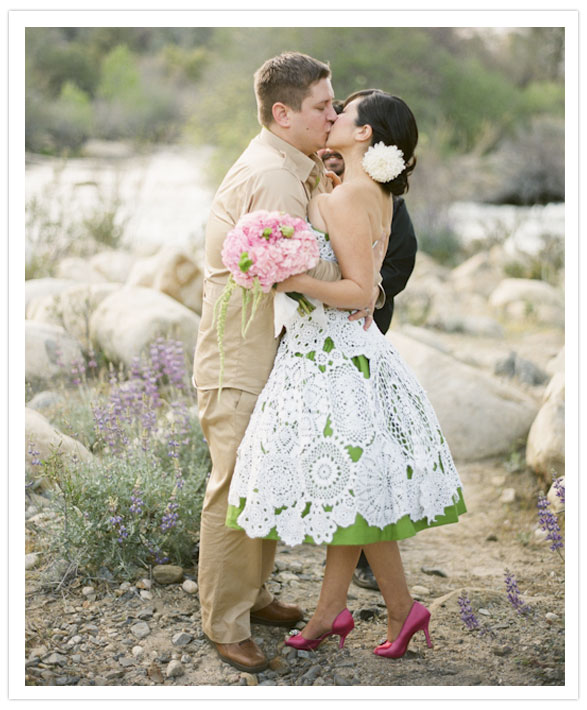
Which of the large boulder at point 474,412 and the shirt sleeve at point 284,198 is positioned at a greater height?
the shirt sleeve at point 284,198

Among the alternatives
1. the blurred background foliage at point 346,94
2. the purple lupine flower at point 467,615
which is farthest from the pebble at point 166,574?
the blurred background foliage at point 346,94

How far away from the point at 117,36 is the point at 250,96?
43.0 ft

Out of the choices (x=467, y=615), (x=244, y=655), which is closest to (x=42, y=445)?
(x=244, y=655)

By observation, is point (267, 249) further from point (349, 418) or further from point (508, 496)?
point (508, 496)

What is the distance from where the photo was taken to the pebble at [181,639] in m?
3.35

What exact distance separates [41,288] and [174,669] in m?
4.36

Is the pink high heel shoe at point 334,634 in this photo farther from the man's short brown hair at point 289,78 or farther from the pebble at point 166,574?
the man's short brown hair at point 289,78

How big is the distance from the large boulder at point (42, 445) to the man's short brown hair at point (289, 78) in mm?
2109

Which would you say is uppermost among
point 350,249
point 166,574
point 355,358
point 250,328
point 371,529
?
point 350,249

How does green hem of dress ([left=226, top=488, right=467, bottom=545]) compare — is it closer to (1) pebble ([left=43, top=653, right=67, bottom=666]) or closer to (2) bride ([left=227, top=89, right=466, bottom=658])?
(2) bride ([left=227, top=89, right=466, bottom=658])

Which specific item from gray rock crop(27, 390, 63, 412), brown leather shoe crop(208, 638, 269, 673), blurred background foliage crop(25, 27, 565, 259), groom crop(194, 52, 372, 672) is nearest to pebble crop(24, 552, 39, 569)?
groom crop(194, 52, 372, 672)

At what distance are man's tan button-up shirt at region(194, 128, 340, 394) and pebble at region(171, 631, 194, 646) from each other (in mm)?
1088

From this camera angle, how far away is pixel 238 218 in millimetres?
3020

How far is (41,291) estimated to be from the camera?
6.71 m
